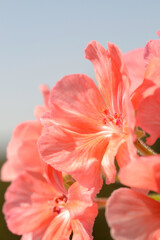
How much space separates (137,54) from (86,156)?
0.38 metres

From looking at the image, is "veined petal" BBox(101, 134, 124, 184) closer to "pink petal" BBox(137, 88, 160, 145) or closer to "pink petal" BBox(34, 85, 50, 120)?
"pink petal" BBox(137, 88, 160, 145)

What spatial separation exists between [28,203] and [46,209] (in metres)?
0.06

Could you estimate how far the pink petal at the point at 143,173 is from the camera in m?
0.76

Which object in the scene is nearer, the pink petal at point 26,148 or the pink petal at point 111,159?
the pink petal at point 111,159

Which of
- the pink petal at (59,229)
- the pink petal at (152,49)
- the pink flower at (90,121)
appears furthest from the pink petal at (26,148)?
the pink petal at (152,49)

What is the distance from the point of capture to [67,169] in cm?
95

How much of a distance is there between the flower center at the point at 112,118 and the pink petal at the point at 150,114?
21 centimetres

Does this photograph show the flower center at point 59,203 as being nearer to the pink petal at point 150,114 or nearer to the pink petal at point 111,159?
the pink petal at point 111,159

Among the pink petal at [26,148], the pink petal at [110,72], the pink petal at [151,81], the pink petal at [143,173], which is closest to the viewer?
the pink petal at [143,173]

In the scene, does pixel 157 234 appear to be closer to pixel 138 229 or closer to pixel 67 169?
pixel 138 229

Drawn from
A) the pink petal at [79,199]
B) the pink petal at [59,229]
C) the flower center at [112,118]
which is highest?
the flower center at [112,118]

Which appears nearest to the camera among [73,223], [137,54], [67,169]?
[67,169]

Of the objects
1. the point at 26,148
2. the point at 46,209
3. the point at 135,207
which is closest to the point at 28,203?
the point at 46,209

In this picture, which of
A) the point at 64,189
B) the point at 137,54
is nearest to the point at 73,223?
the point at 64,189
